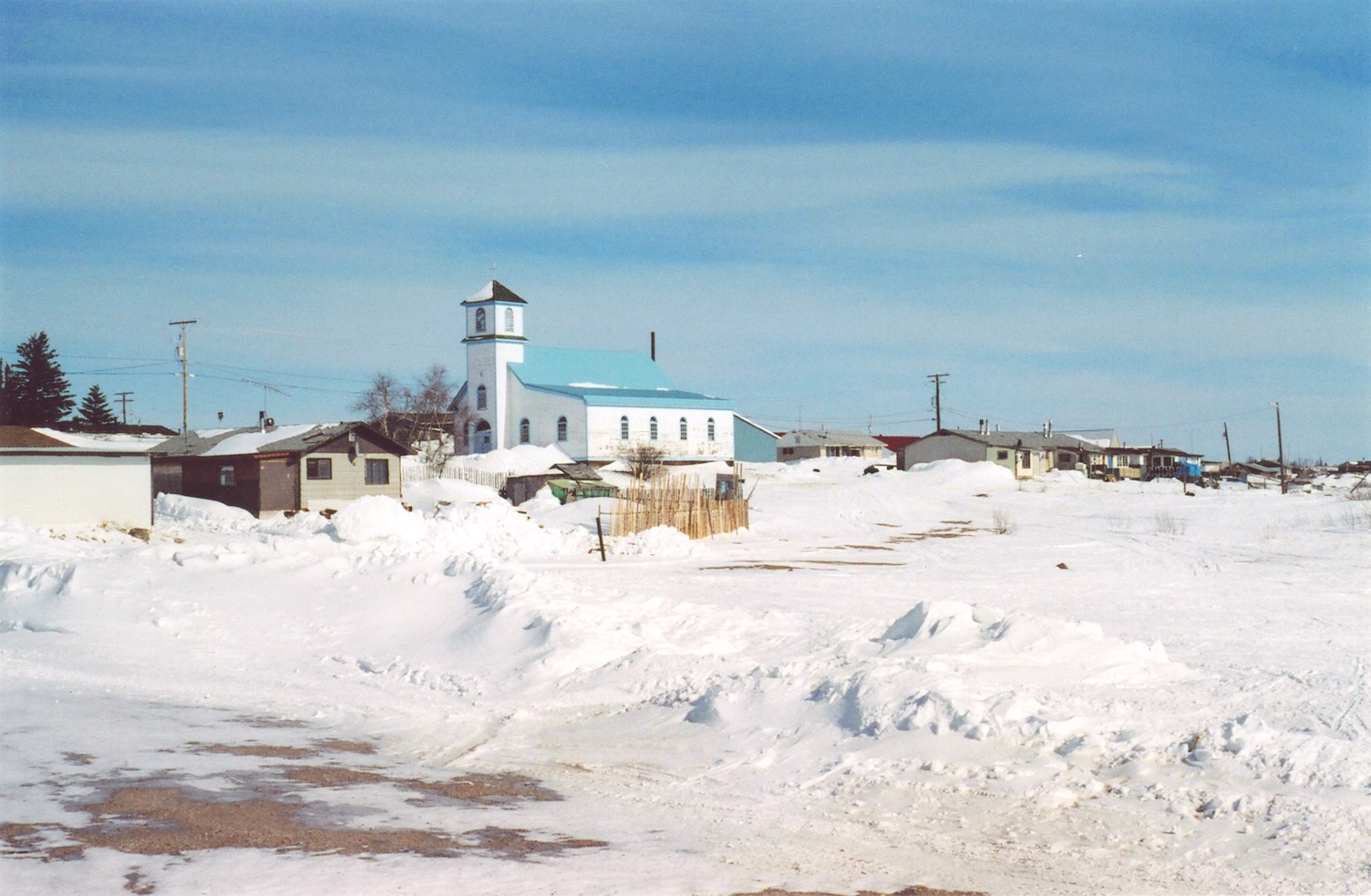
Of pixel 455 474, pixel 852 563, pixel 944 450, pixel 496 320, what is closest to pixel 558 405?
pixel 496 320

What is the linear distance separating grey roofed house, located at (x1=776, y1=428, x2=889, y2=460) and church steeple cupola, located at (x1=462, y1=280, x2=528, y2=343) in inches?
1131

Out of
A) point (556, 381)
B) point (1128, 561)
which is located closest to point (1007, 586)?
point (1128, 561)

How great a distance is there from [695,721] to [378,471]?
34780 millimetres

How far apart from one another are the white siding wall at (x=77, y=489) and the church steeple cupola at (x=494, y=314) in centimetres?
3872

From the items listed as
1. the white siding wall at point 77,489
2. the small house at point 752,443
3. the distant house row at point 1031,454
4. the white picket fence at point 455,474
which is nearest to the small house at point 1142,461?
the distant house row at point 1031,454

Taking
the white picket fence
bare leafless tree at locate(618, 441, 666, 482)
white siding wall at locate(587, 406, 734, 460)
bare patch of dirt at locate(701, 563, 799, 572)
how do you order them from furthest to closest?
white siding wall at locate(587, 406, 734, 460) → bare leafless tree at locate(618, 441, 666, 482) → the white picket fence → bare patch of dirt at locate(701, 563, 799, 572)

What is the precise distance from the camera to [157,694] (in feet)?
47.0

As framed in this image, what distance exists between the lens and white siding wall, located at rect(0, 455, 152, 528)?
1297 inches

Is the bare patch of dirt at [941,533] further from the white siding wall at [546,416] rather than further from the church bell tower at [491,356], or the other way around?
the church bell tower at [491,356]

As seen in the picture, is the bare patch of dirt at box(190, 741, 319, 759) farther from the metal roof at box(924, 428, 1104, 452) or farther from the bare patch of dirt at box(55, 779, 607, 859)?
the metal roof at box(924, 428, 1104, 452)

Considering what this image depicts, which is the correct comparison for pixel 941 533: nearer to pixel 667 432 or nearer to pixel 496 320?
pixel 667 432

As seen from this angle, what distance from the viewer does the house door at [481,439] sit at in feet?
243

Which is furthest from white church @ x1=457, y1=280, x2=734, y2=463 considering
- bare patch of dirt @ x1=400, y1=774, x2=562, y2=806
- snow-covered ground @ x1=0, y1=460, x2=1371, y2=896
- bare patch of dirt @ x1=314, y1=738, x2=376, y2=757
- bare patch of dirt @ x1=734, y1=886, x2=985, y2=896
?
bare patch of dirt @ x1=734, y1=886, x2=985, y2=896

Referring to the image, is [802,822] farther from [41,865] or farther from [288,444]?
[288,444]
